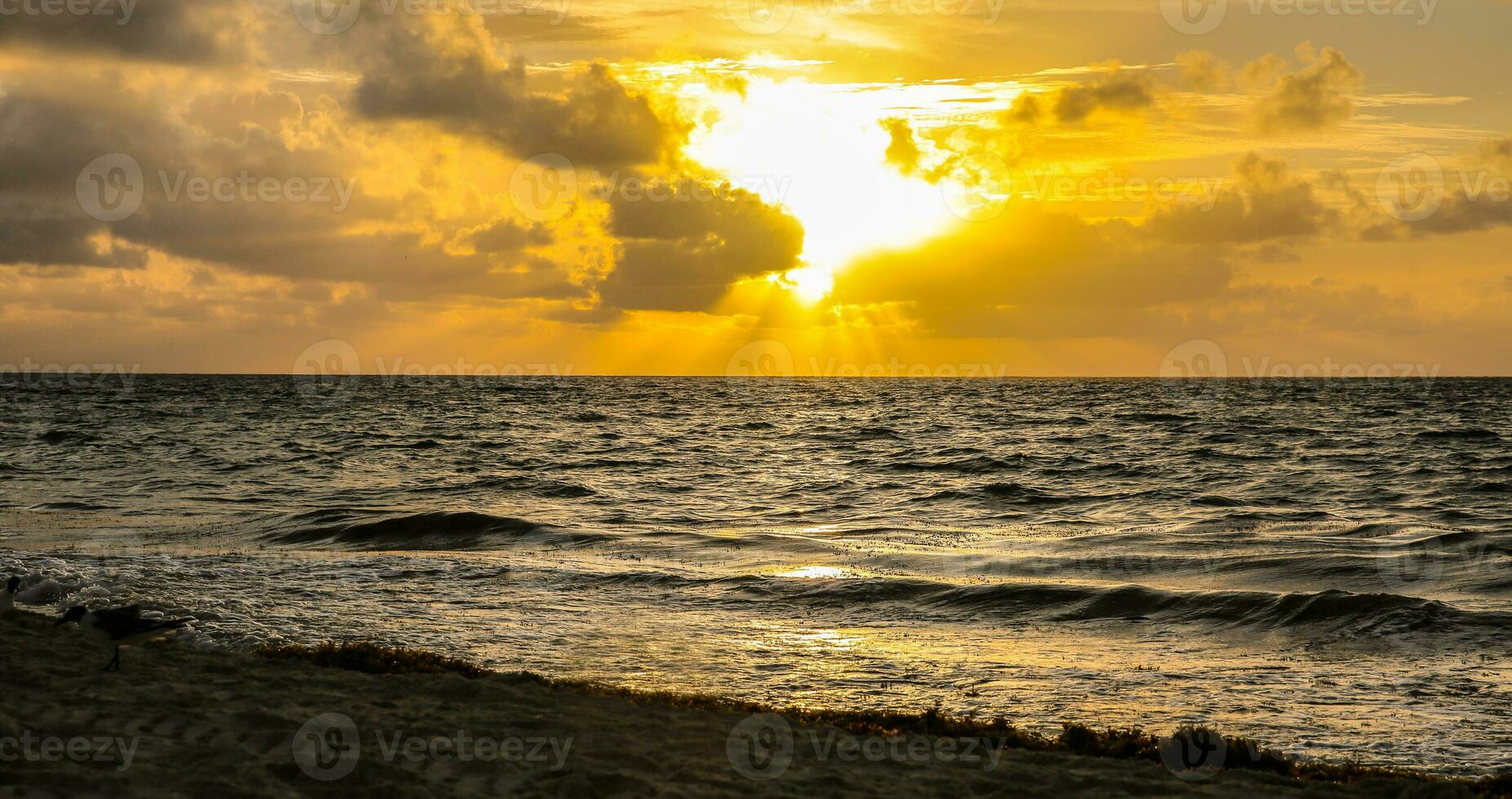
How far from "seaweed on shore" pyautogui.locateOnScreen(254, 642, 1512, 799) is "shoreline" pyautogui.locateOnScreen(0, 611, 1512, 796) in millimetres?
34

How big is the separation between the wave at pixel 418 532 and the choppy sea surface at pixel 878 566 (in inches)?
5.5

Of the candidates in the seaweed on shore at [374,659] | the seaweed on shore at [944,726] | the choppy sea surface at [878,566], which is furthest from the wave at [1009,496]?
the seaweed on shore at [374,659]

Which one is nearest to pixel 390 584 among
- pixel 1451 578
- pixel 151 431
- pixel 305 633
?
pixel 305 633

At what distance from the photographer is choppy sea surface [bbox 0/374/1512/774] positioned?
13.4 m

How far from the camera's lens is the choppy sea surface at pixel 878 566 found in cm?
1345

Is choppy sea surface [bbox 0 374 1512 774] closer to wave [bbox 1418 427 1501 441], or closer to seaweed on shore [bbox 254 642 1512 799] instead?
seaweed on shore [bbox 254 642 1512 799]

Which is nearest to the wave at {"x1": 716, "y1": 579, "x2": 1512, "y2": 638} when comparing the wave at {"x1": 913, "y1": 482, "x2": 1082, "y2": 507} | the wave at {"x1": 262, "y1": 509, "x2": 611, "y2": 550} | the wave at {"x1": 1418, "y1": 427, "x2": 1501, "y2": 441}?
the wave at {"x1": 262, "y1": 509, "x2": 611, "y2": 550}

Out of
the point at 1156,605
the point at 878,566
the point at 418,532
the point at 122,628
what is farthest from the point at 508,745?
the point at 418,532

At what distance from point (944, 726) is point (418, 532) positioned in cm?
2039

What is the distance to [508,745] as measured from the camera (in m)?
9.16

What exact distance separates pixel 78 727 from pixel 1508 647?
17607 mm

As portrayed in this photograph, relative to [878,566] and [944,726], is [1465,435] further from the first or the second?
[944,726]

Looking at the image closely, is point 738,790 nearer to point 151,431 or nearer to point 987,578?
point 987,578

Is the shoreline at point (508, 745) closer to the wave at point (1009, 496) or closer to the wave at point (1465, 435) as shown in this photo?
the wave at point (1009, 496)
